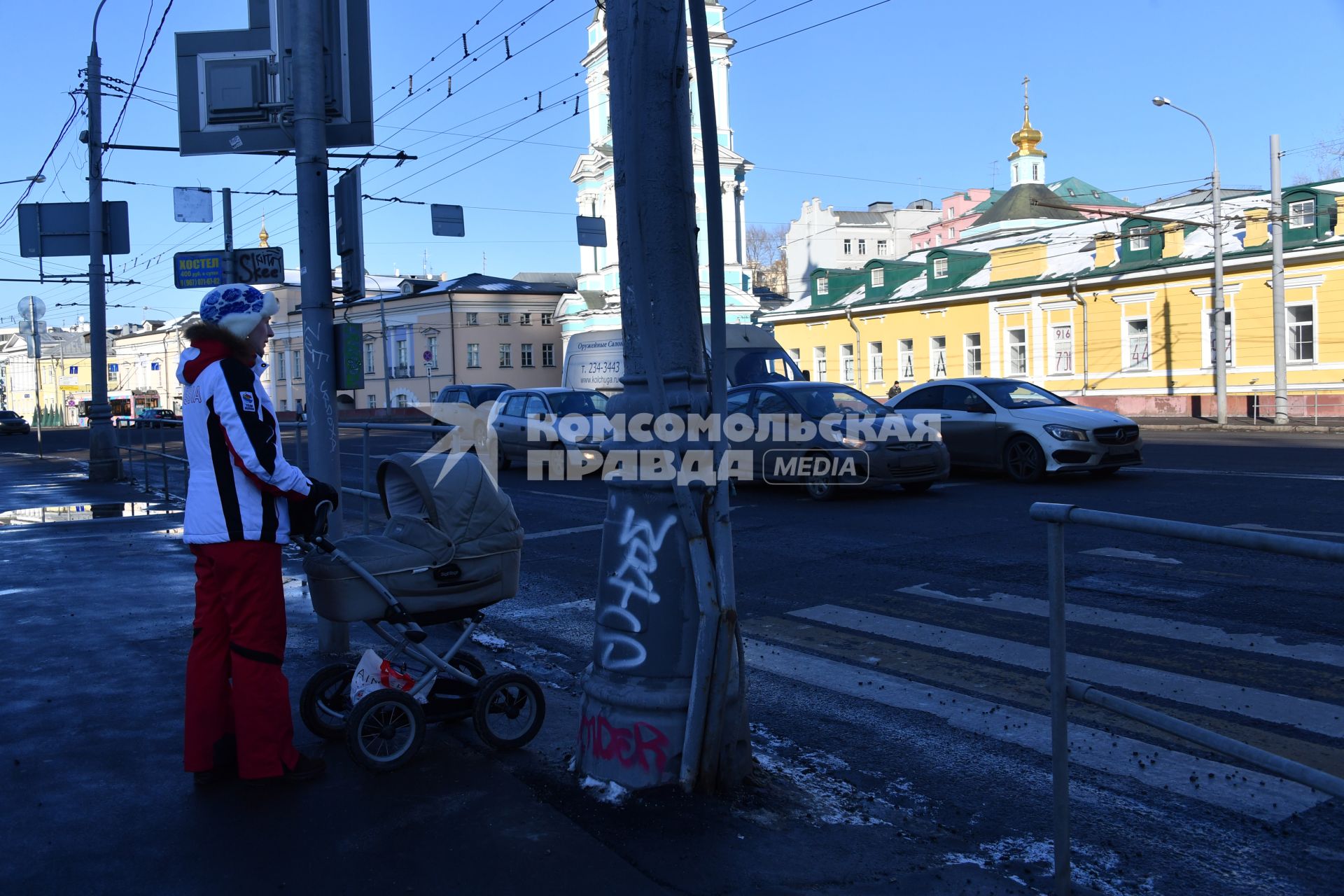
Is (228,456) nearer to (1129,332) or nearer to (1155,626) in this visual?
(1155,626)

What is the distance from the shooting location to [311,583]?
15.0 feet

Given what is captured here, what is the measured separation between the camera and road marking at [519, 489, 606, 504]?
1500 centimetres

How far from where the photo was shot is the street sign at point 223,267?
17891 millimetres

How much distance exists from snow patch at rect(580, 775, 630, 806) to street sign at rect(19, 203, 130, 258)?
65.2 feet

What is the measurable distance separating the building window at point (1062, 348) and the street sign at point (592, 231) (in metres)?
16.8

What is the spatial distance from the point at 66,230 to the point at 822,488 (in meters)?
15.5

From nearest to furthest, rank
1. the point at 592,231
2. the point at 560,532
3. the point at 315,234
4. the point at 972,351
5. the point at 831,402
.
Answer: the point at 315,234 → the point at 560,532 → the point at 831,402 → the point at 592,231 → the point at 972,351

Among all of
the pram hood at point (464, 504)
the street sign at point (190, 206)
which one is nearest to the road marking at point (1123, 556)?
the pram hood at point (464, 504)

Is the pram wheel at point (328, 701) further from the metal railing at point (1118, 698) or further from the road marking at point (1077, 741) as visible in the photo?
the metal railing at point (1118, 698)

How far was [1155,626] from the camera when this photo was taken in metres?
6.64

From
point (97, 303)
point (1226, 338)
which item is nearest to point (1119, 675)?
point (97, 303)

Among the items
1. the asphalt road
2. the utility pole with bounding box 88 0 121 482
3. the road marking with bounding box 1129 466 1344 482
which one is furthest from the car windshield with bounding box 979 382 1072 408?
the utility pole with bounding box 88 0 121 482

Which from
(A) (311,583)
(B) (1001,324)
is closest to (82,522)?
(A) (311,583)

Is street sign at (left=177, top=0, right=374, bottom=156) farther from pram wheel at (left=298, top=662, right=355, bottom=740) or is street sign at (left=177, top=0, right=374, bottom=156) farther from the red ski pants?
pram wheel at (left=298, top=662, right=355, bottom=740)
